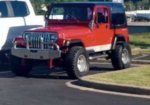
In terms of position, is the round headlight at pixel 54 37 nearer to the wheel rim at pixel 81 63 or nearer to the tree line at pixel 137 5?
the wheel rim at pixel 81 63

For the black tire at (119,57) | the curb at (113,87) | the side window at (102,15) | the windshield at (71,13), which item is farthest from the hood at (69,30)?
the curb at (113,87)

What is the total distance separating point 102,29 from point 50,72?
79.2 inches

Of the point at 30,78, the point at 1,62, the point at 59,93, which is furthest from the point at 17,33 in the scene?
the point at 59,93

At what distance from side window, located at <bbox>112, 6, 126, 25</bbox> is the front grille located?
2784 mm

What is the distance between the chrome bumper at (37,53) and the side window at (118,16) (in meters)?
2.97

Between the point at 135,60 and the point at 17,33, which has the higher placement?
the point at 17,33

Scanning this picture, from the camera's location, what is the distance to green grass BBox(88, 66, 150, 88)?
45.6ft

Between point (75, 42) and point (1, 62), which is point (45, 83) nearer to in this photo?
point (75, 42)

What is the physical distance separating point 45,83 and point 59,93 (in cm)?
181

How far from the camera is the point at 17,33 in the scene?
18609 mm

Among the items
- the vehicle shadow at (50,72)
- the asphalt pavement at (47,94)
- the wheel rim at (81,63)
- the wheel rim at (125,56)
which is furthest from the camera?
the wheel rim at (125,56)

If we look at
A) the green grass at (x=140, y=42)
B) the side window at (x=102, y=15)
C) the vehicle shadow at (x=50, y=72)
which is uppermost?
the side window at (x=102, y=15)

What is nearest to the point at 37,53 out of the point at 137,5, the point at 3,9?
the point at 3,9

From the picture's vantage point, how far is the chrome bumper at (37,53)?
615 inches
